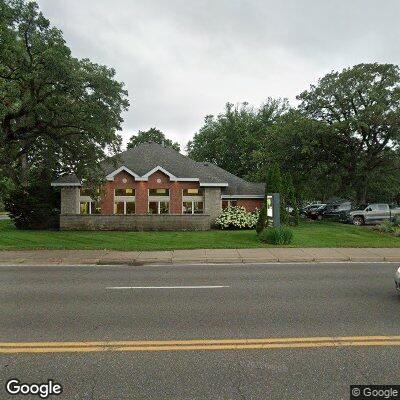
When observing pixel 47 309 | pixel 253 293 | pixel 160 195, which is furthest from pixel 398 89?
pixel 47 309

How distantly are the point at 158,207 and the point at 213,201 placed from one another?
465 cm

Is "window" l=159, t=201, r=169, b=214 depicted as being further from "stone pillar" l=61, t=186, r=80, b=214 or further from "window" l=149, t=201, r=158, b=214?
"stone pillar" l=61, t=186, r=80, b=214

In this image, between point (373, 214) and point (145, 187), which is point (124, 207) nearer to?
point (145, 187)

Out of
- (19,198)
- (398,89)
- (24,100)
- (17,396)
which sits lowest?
(17,396)

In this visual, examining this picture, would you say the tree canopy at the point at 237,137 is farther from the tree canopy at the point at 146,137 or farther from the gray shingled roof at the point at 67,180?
the gray shingled roof at the point at 67,180

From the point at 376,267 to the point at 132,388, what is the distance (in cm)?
1058

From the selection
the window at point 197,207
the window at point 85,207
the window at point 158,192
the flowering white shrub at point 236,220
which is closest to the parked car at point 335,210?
the flowering white shrub at point 236,220

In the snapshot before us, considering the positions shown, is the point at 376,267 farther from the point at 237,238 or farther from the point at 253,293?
the point at 237,238

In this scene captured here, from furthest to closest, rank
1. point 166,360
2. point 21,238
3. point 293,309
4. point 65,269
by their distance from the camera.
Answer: point 21,238 < point 65,269 < point 293,309 < point 166,360

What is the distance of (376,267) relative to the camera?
12.0 meters

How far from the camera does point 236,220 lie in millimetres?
27266

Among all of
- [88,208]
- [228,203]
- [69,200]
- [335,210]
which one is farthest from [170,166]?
[335,210]

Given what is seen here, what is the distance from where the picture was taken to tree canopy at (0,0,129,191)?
49.7ft

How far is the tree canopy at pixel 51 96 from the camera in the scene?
15141mm
